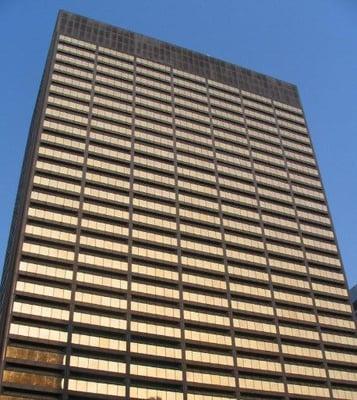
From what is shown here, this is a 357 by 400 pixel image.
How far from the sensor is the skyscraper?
304 feet

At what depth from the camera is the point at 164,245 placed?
11106 centimetres

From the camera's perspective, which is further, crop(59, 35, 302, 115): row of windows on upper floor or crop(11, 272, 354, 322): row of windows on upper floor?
Answer: crop(59, 35, 302, 115): row of windows on upper floor

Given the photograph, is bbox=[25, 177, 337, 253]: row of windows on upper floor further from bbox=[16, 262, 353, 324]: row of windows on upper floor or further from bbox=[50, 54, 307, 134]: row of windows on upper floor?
bbox=[50, 54, 307, 134]: row of windows on upper floor

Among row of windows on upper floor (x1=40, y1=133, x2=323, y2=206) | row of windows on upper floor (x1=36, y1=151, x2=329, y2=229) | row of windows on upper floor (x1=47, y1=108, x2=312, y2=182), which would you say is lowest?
row of windows on upper floor (x1=36, y1=151, x2=329, y2=229)

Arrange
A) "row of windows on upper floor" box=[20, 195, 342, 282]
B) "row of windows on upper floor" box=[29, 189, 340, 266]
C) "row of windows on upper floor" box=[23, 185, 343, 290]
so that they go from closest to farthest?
"row of windows on upper floor" box=[29, 189, 340, 266], "row of windows on upper floor" box=[23, 185, 343, 290], "row of windows on upper floor" box=[20, 195, 342, 282]

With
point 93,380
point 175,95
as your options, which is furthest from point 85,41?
point 93,380

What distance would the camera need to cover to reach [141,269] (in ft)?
346

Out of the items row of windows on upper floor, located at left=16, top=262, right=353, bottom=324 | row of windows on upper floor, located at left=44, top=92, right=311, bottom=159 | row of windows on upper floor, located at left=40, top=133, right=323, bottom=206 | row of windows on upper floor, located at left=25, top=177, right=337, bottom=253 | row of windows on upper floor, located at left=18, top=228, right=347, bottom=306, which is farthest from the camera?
row of windows on upper floor, located at left=44, top=92, right=311, bottom=159

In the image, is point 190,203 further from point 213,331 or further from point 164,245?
point 213,331

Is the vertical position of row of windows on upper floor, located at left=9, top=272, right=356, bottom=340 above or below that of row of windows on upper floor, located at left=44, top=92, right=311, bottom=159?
below

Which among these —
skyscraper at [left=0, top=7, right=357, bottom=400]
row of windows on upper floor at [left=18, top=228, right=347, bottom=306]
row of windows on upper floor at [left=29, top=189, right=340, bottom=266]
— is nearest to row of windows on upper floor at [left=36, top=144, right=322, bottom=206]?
skyscraper at [left=0, top=7, right=357, bottom=400]

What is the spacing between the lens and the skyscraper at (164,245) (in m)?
92.7

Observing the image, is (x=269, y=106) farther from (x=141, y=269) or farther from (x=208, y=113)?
(x=141, y=269)

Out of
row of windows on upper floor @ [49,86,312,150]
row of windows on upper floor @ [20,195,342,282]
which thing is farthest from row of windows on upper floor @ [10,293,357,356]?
row of windows on upper floor @ [49,86,312,150]
